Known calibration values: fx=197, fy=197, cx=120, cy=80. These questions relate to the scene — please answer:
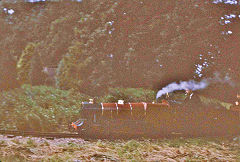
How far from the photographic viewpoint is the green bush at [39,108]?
6.13 m

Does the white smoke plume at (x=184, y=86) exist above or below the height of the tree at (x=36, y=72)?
below

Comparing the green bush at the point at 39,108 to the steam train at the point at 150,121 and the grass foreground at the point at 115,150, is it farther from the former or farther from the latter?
the steam train at the point at 150,121

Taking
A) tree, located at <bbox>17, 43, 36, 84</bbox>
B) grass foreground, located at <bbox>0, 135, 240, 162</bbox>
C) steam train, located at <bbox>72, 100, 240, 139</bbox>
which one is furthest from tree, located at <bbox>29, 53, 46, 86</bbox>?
steam train, located at <bbox>72, 100, 240, 139</bbox>

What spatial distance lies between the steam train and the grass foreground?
0.82 ft

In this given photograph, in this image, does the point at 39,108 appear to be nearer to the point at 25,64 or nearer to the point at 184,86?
the point at 25,64

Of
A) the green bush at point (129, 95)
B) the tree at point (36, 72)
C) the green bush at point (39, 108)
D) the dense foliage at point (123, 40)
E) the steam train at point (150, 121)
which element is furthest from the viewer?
the tree at point (36, 72)

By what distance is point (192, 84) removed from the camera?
22.1ft

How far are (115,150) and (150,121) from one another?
121cm

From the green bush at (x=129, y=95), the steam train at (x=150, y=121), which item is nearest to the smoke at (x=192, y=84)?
the green bush at (x=129, y=95)

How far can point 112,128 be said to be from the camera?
502cm

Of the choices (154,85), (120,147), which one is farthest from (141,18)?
(120,147)

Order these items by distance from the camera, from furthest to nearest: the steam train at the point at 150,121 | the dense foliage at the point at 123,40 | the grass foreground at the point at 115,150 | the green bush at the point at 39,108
Answer: 1. the dense foliage at the point at 123,40
2. the green bush at the point at 39,108
3. the steam train at the point at 150,121
4. the grass foreground at the point at 115,150

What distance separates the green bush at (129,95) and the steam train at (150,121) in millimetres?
1070

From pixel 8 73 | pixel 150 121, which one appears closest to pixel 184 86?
pixel 150 121
